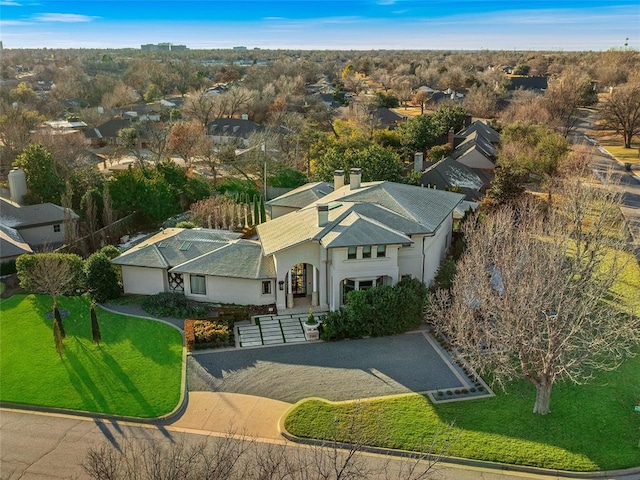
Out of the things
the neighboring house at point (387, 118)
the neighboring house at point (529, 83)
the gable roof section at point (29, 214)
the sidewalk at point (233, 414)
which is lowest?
the sidewalk at point (233, 414)

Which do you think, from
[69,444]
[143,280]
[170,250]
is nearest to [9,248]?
[143,280]

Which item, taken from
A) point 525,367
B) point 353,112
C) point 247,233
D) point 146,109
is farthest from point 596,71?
point 525,367

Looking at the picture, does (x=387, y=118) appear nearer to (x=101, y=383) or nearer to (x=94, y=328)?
(x=94, y=328)

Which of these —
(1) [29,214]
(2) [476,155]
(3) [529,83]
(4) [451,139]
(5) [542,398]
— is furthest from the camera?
(3) [529,83]

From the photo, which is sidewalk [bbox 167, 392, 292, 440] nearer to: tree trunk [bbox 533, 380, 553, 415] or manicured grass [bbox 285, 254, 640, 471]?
manicured grass [bbox 285, 254, 640, 471]

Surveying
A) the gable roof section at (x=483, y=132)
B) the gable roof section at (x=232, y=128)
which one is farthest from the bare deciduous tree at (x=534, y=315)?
the gable roof section at (x=232, y=128)

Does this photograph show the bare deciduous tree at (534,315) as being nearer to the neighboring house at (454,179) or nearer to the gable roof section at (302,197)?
the gable roof section at (302,197)

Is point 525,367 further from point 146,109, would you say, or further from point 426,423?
point 146,109
